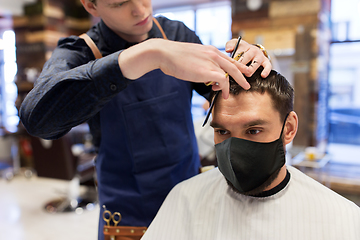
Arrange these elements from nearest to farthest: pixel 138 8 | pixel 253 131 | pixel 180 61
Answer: pixel 180 61 → pixel 138 8 → pixel 253 131

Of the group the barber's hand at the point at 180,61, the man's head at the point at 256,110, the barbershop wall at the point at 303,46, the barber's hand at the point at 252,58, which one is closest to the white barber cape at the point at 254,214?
the man's head at the point at 256,110

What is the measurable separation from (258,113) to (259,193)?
0.35 meters

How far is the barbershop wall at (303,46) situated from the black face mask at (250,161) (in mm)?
3434

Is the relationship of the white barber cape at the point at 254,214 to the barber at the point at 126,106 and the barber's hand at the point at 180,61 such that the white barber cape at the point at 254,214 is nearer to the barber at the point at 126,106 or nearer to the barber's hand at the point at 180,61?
the barber at the point at 126,106

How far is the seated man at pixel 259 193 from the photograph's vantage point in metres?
1.06

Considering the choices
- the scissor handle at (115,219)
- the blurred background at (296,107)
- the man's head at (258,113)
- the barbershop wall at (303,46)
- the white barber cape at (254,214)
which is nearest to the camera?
the white barber cape at (254,214)

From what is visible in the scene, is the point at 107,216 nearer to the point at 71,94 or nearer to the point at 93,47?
the point at 71,94

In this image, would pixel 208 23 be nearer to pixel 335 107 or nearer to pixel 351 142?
pixel 335 107

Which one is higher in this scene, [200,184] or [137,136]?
[137,136]

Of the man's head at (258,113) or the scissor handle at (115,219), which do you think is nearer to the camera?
the man's head at (258,113)

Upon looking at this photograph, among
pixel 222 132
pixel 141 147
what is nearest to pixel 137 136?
pixel 141 147

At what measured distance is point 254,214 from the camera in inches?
45.6

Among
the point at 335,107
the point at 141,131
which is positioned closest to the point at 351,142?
the point at 335,107

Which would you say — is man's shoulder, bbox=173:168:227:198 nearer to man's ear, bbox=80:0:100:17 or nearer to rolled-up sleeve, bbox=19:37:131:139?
rolled-up sleeve, bbox=19:37:131:139
